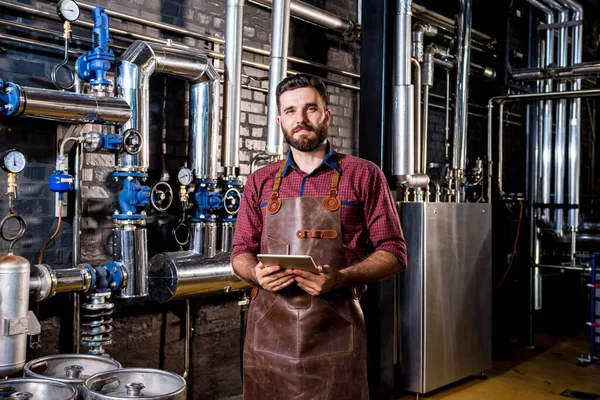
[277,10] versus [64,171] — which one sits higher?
[277,10]

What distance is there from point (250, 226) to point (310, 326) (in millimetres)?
405

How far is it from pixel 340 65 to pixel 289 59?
672mm

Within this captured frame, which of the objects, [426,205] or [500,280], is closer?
[426,205]

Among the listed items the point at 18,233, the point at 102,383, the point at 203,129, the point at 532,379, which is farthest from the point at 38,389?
the point at 532,379

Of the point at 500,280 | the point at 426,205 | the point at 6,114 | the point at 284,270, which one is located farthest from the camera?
the point at 500,280

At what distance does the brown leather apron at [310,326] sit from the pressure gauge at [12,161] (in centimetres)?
121

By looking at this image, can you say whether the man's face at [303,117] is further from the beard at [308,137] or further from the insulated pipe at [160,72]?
the insulated pipe at [160,72]

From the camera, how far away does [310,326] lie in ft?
6.36

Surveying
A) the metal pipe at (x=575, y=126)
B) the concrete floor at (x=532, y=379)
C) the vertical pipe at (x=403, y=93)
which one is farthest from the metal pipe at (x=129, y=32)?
the metal pipe at (x=575, y=126)

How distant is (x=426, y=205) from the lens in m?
3.97

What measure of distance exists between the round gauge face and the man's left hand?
142 centimetres

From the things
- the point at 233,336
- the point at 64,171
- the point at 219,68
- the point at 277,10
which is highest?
the point at 277,10

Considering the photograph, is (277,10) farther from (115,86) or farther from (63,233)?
(63,233)

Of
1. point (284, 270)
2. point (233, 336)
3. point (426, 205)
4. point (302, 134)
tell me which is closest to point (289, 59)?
point (426, 205)
